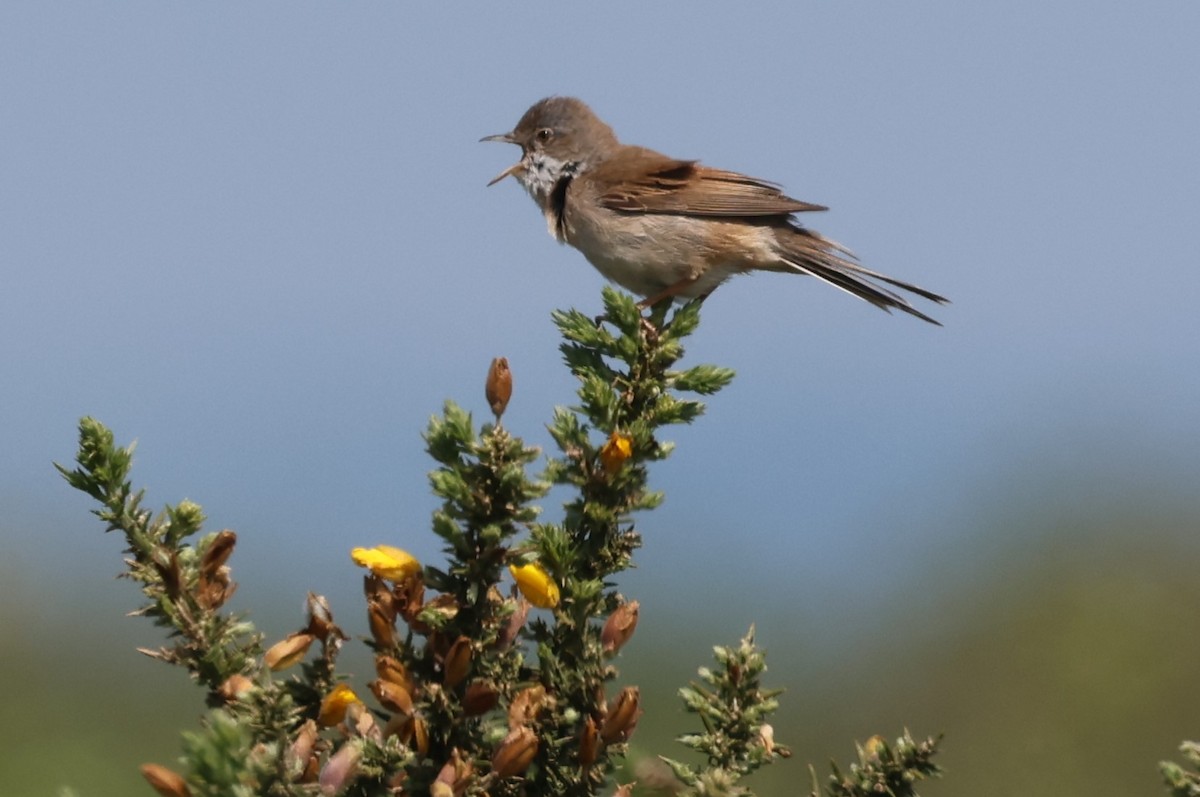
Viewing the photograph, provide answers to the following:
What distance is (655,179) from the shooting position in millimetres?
7098

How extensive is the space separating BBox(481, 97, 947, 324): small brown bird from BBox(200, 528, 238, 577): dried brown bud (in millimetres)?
4569

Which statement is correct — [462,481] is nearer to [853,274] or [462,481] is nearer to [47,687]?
[853,274]

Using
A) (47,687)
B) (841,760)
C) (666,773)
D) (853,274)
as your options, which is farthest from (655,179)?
(666,773)

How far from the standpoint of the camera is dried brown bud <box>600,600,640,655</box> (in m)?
2.28

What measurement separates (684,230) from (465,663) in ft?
16.0

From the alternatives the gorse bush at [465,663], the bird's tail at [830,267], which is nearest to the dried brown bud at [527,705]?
the gorse bush at [465,663]

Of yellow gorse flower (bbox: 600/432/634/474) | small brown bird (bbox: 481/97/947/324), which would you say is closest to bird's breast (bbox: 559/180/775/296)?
small brown bird (bbox: 481/97/947/324)

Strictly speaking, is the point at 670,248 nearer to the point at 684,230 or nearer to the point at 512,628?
the point at 684,230

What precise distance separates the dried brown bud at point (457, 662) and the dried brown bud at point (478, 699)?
30 mm

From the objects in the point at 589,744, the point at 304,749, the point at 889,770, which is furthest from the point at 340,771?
the point at 889,770

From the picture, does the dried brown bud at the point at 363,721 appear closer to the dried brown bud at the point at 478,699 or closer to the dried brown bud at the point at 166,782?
the dried brown bud at the point at 478,699

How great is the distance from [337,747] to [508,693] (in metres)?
0.29

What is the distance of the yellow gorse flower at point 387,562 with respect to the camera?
85.7 inches

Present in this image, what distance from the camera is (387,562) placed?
219cm
